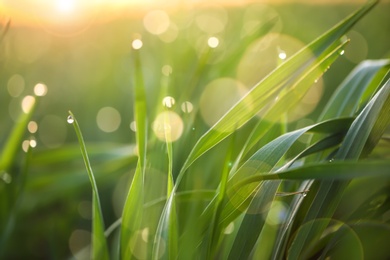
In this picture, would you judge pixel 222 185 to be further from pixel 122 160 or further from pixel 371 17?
pixel 371 17

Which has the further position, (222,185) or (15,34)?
(15,34)

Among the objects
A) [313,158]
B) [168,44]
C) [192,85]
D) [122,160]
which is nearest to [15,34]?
[168,44]

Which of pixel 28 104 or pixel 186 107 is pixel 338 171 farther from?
pixel 28 104

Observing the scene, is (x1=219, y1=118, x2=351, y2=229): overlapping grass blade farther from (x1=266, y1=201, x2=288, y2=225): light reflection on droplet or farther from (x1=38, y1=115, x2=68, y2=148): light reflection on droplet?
(x1=38, y1=115, x2=68, y2=148): light reflection on droplet

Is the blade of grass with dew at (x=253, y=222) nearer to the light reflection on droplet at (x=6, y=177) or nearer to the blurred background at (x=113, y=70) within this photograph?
the blurred background at (x=113, y=70)

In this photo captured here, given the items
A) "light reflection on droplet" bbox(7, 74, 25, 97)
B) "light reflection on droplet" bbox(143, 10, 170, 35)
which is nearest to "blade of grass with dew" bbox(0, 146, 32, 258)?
"light reflection on droplet" bbox(7, 74, 25, 97)
